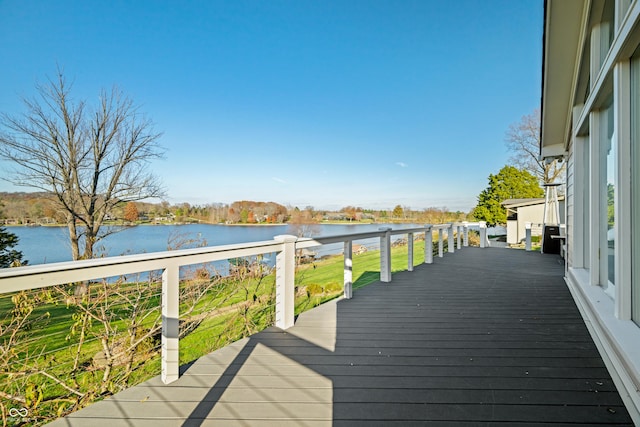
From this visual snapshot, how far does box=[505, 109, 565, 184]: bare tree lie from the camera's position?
1989cm

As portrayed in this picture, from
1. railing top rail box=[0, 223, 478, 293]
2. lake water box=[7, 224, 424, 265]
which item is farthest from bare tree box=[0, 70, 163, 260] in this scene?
railing top rail box=[0, 223, 478, 293]

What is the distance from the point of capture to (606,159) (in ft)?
9.23

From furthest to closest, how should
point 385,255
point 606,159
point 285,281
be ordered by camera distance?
point 385,255 < point 285,281 < point 606,159

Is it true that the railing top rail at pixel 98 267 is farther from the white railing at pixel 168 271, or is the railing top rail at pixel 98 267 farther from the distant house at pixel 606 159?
the distant house at pixel 606 159

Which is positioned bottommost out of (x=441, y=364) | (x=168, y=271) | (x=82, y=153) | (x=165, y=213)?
(x=441, y=364)

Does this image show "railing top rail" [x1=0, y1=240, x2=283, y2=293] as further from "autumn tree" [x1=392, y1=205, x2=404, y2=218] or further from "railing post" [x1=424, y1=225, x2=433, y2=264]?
"autumn tree" [x1=392, y1=205, x2=404, y2=218]

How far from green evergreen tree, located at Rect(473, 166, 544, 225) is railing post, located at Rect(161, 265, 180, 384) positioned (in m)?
25.0

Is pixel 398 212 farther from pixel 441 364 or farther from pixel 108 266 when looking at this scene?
pixel 108 266

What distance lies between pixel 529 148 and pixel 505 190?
346cm

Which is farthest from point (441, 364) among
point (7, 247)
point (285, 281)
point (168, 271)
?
point (7, 247)

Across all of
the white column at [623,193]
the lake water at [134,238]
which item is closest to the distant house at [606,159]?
the white column at [623,193]

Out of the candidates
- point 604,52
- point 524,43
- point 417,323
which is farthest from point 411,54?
point 417,323

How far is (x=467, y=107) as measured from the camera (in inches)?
617

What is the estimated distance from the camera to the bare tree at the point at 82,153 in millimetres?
8289
